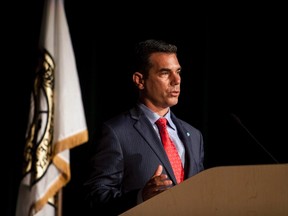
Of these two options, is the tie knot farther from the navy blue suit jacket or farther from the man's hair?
the man's hair

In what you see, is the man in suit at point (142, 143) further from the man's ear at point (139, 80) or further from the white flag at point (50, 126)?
the white flag at point (50, 126)

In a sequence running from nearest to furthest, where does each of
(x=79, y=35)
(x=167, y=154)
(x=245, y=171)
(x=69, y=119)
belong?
1. (x=245, y=171)
2. (x=167, y=154)
3. (x=69, y=119)
4. (x=79, y=35)

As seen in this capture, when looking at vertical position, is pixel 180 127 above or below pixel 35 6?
below

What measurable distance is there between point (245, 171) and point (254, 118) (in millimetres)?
1684

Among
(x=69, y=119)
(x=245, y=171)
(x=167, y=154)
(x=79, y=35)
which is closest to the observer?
(x=245, y=171)

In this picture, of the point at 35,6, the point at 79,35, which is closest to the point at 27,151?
the point at 79,35

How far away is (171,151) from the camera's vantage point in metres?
2.11

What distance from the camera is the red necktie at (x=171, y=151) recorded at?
207cm

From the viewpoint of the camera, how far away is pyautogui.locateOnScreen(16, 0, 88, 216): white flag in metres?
2.14

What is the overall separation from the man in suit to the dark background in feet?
2.05

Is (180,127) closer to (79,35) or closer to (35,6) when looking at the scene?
(79,35)

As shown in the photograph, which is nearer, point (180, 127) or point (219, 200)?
point (219, 200)

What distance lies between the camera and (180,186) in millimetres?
1322

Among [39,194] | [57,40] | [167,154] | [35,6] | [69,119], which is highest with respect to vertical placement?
[35,6]
